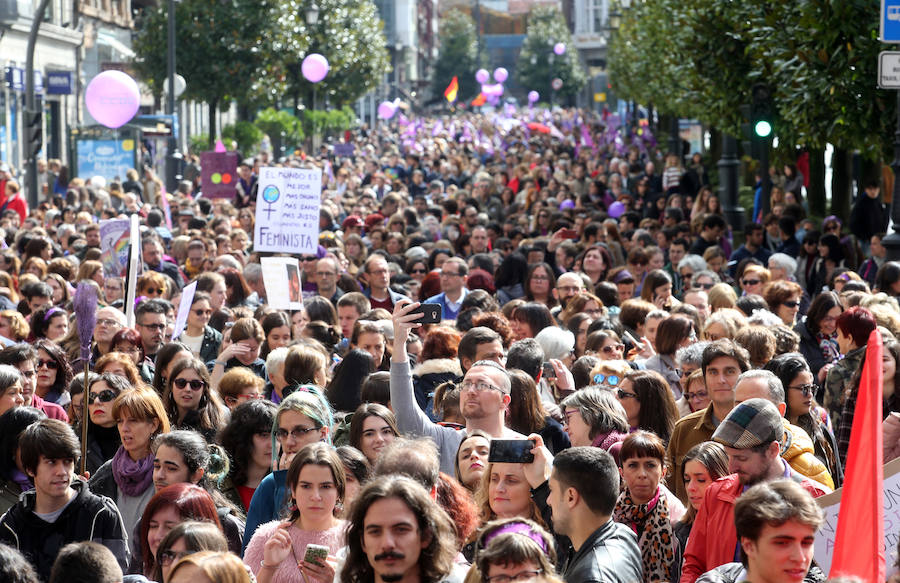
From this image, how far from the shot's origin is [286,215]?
563 inches

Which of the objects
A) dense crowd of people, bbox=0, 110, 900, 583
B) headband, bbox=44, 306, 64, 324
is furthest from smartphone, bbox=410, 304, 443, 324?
headband, bbox=44, 306, 64, 324

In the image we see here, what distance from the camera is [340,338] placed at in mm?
11008

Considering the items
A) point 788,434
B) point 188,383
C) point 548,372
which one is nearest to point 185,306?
point 188,383

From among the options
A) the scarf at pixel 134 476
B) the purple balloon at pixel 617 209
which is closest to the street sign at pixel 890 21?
the scarf at pixel 134 476

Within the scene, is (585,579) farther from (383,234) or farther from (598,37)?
(598,37)

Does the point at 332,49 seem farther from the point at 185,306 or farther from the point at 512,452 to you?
the point at 512,452

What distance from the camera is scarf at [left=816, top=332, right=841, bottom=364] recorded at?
1017 centimetres

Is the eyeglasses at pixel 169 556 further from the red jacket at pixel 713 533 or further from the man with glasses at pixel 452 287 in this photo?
the man with glasses at pixel 452 287

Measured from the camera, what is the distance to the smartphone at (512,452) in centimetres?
596

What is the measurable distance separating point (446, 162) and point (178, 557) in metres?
32.1

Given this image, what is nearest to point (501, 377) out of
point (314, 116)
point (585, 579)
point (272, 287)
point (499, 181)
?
point (585, 579)

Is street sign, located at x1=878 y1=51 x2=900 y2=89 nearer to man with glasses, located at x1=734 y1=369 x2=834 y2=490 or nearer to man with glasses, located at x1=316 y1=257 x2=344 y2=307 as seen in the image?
man with glasses, located at x1=316 y1=257 x2=344 y2=307

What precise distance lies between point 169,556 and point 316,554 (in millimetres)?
523

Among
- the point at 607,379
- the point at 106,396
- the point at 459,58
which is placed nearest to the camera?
the point at 106,396
